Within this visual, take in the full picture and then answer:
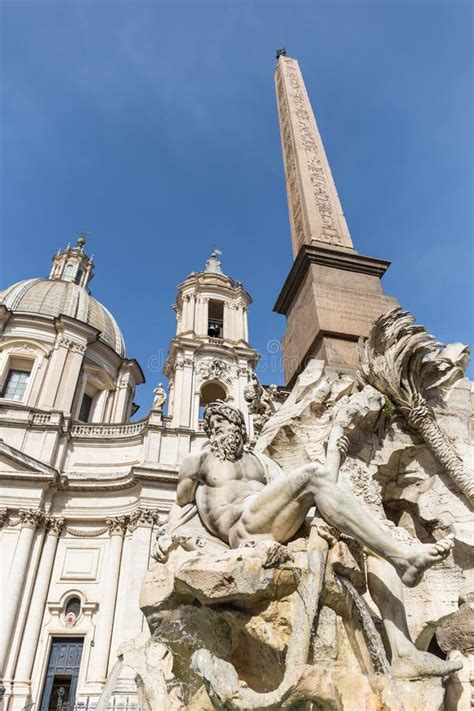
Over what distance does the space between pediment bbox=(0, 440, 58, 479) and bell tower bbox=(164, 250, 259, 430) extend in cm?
584

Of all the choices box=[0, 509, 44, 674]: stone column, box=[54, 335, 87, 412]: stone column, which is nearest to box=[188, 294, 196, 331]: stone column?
box=[54, 335, 87, 412]: stone column

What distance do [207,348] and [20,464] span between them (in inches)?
404

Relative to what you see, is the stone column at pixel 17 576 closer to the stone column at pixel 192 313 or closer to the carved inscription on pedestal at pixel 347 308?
the stone column at pixel 192 313

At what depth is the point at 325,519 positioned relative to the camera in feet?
10.7

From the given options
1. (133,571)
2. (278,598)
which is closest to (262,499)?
(278,598)

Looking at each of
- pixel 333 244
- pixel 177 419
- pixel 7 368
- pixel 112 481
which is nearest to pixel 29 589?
pixel 112 481

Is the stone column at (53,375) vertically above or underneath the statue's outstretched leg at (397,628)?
above

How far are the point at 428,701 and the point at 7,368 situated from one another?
1077 inches

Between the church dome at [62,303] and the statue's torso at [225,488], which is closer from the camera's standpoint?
the statue's torso at [225,488]

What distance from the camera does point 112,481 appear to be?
2084cm

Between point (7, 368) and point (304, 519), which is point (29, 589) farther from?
point (304, 519)

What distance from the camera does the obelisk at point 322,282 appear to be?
6.23 meters

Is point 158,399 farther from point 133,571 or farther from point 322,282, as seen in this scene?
point 322,282

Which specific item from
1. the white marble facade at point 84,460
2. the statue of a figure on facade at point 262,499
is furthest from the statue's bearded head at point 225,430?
the white marble facade at point 84,460
